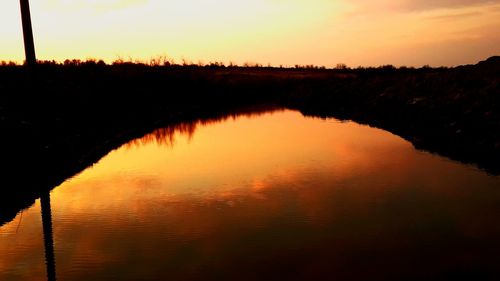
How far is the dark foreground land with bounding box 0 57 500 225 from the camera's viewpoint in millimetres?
13570

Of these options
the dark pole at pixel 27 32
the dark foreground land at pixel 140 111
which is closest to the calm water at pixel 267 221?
the dark foreground land at pixel 140 111

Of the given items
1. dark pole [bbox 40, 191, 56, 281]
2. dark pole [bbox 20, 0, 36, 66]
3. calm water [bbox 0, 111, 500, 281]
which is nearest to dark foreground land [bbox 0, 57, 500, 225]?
dark pole [bbox 40, 191, 56, 281]

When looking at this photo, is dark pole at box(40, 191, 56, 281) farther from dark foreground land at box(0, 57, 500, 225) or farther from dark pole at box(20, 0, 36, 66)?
dark pole at box(20, 0, 36, 66)

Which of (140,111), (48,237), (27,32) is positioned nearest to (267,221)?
(48,237)

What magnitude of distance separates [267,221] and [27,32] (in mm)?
14983

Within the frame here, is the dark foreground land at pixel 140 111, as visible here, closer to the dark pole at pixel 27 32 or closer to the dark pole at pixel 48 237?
the dark pole at pixel 48 237

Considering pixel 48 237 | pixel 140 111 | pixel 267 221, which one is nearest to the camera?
pixel 48 237

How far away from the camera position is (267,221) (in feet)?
29.1

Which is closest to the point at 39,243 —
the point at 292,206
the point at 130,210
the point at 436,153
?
the point at 130,210

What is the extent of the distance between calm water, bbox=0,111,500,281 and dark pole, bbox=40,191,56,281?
46 millimetres

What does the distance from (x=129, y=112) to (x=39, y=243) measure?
1982 cm

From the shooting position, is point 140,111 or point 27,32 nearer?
point 27,32

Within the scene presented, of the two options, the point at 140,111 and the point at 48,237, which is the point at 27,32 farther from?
the point at 48,237

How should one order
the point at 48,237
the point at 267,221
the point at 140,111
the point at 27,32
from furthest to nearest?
the point at 140,111 < the point at 27,32 < the point at 267,221 < the point at 48,237
